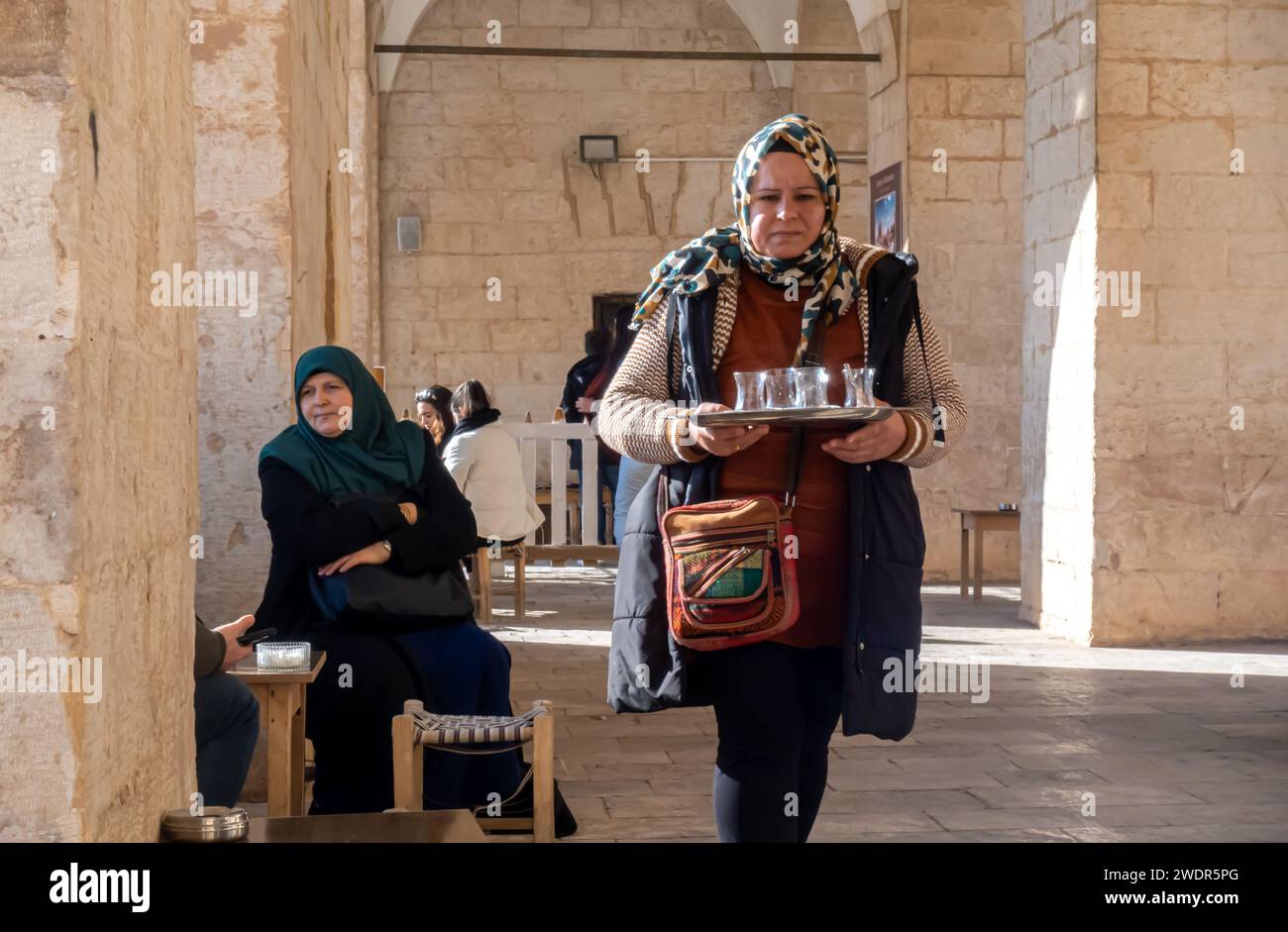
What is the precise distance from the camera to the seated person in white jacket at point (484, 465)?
26.7 feet

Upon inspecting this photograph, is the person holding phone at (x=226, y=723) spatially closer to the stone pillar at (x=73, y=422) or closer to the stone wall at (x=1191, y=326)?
the stone pillar at (x=73, y=422)

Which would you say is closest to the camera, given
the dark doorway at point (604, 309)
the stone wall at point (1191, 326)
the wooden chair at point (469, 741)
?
the wooden chair at point (469, 741)

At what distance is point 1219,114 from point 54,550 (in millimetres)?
7093

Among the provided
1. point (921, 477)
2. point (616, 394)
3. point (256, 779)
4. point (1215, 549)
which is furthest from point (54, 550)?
point (921, 477)

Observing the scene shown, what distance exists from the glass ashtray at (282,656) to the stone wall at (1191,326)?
489 centimetres

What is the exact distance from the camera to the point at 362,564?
410 cm

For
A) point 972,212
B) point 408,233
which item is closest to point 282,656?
point 972,212

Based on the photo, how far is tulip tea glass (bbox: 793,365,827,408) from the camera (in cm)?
246

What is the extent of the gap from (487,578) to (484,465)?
26.6 inches

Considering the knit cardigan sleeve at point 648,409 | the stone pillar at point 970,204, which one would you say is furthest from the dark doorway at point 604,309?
the knit cardigan sleeve at point 648,409

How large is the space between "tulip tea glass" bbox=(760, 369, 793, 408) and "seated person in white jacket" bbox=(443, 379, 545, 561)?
5.66 meters

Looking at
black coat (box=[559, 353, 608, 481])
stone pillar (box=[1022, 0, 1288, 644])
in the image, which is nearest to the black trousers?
stone pillar (box=[1022, 0, 1288, 644])

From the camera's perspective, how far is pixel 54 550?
1.70m

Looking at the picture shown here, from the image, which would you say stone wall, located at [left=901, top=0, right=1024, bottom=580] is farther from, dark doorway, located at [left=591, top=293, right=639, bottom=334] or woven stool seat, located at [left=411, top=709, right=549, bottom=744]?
woven stool seat, located at [left=411, top=709, right=549, bottom=744]
